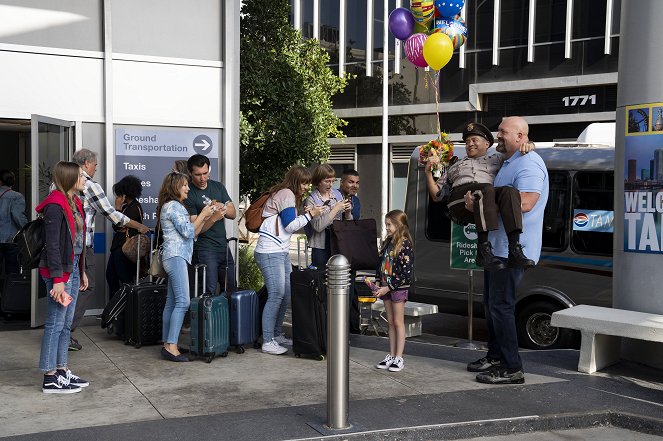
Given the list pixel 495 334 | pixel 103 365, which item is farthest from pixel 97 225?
pixel 495 334

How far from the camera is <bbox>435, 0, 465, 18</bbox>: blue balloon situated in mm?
10961

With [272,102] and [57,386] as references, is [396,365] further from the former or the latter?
[272,102]

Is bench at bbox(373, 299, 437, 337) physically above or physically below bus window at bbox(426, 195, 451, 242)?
below

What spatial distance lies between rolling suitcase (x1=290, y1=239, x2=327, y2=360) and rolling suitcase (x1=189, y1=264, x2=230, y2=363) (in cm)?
64

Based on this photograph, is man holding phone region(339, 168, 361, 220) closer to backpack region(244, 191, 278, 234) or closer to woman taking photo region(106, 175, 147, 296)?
backpack region(244, 191, 278, 234)

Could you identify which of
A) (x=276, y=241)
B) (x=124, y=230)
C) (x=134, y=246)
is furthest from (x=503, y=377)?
(x=124, y=230)

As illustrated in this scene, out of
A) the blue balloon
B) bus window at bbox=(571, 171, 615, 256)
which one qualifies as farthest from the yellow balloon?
bus window at bbox=(571, 171, 615, 256)

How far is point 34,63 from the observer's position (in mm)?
8906

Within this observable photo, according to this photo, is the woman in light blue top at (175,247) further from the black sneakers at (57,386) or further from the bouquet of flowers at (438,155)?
the bouquet of flowers at (438,155)

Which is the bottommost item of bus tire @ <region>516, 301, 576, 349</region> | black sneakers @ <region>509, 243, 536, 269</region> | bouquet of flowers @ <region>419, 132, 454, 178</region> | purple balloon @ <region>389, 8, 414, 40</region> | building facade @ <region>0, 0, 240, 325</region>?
bus tire @ <region>516, 301, 576, 349</region>

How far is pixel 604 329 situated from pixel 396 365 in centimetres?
177

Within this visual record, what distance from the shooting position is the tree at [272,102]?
14.8 m

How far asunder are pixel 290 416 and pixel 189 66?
5.25 metres

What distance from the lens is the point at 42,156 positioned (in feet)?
28.5
